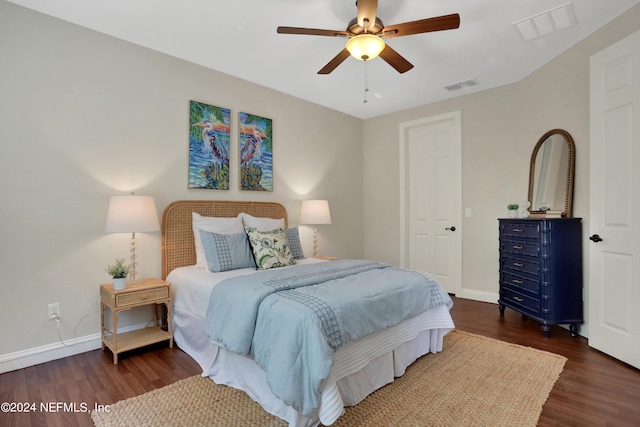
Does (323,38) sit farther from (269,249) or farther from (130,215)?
(130,215)

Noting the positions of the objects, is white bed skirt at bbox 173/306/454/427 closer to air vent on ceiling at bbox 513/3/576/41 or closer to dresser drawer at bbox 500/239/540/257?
dresser drawer at bbox 500/239/540/257

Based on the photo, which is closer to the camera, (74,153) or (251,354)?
(251,354)

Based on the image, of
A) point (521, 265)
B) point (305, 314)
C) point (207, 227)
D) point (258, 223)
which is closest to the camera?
point (305, 314)

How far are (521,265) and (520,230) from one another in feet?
1.17

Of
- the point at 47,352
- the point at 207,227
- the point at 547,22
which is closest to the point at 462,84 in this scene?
the point at 547,22

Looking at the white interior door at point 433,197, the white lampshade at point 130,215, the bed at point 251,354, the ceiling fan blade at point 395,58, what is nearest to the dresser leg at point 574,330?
the bed at point 251,354

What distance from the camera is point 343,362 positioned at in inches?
74.9

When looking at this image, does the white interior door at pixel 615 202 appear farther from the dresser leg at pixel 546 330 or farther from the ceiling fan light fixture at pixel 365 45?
the ceiling fan light fixture at pixel 365 45

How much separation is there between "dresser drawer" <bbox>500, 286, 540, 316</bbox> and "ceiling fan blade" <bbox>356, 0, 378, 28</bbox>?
114 inches

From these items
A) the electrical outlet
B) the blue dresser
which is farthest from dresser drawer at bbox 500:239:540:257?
the electrical outlet

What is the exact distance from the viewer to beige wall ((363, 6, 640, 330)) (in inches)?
127

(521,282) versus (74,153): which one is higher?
(74,153)

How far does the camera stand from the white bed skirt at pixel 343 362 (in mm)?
1776

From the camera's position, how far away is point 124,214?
8.78 ft
